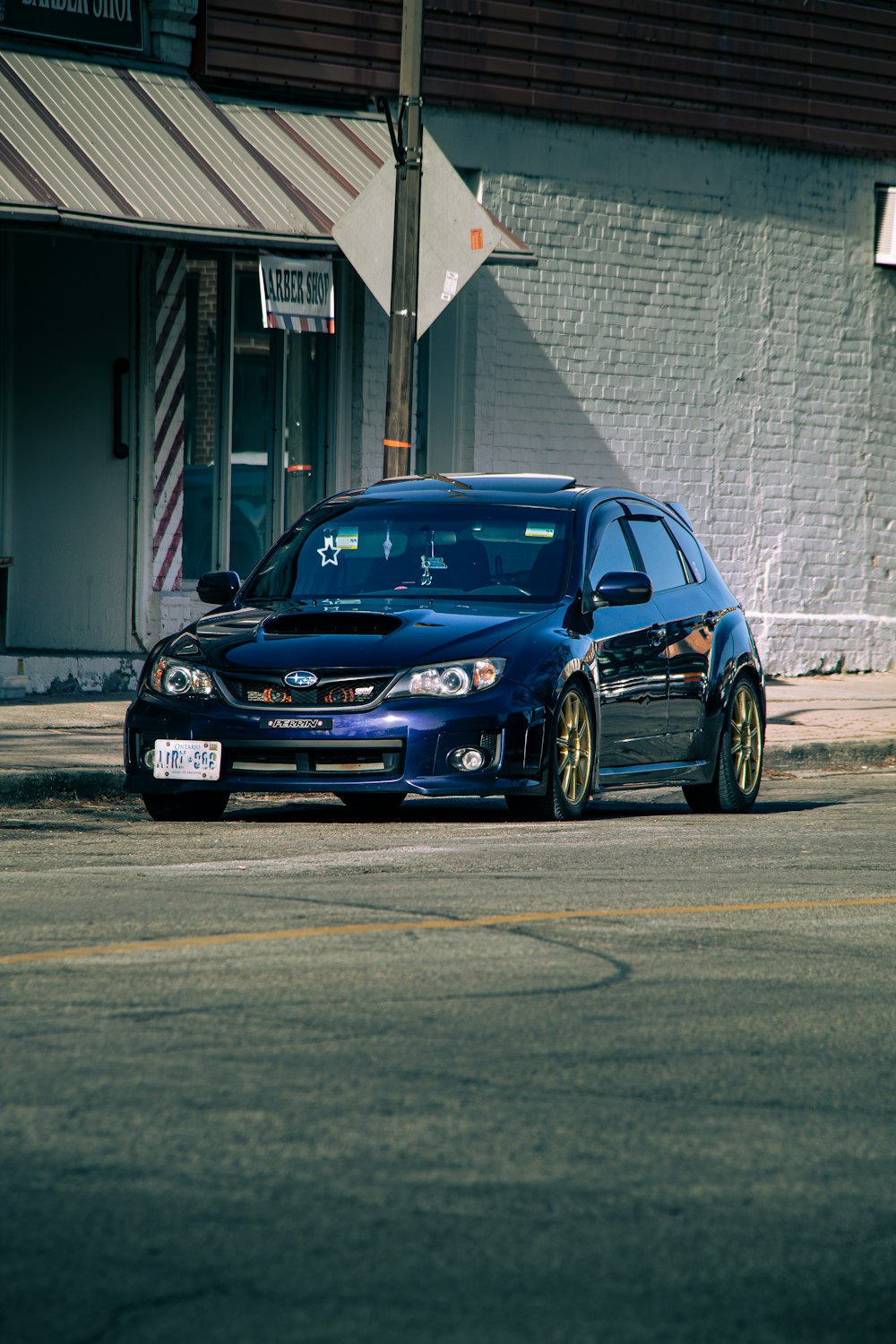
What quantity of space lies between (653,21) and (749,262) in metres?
2.47

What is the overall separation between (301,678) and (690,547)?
3135 millimetres

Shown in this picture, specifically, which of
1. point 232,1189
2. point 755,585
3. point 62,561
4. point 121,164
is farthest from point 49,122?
point 232,1189

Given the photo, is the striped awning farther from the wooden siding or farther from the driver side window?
the driver side window

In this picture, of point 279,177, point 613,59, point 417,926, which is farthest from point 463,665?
point 613,59

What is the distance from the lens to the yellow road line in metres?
6.11

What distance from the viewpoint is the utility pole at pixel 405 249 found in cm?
1329

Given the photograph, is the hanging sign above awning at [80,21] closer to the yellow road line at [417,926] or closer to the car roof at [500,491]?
the car roof at [500,491]

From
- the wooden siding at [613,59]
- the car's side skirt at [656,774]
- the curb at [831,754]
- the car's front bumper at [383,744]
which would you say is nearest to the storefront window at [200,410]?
the wooden siding at [613,59]

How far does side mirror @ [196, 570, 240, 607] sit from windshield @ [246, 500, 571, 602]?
20 cm

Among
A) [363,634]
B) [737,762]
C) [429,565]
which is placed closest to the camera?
[363,634]

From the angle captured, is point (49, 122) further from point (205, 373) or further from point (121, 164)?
point (205, 373)

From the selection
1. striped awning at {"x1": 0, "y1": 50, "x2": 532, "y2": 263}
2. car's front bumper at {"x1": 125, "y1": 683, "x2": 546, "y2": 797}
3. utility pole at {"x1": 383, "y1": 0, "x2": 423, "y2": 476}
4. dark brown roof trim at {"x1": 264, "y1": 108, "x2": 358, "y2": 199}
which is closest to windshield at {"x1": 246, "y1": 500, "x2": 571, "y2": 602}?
car's front bumper at {"x1": 125, "y1": 683, "x2": 546, "y2": 797}

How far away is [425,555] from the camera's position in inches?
421

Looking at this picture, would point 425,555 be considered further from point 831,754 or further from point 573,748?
point 831,754
